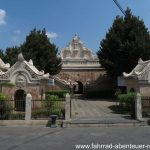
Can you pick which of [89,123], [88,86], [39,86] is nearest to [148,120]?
[89,123]

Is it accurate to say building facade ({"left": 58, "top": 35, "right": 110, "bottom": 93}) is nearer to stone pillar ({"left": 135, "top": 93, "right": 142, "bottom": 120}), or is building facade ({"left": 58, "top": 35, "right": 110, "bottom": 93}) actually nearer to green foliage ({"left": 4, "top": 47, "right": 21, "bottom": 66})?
green foliage ({"left": 4, "top": 47, "right": 21, "bottom": 66})

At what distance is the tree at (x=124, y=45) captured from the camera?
41531 mm

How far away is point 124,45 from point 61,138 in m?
28.7

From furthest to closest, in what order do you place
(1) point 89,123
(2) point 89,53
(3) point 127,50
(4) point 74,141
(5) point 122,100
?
1. (2) point 89,53
2. (3) point 127,50
3. (5) point 122,100
4. (1) point 89,123
5. (4) point 74,141

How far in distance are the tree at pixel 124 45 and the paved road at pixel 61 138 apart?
24.1 meters

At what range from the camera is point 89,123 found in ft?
63.3

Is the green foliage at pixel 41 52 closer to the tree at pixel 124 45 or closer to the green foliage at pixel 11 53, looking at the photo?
the green foliage at pixel 11 53

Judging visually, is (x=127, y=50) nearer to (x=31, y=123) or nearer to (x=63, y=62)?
(x=63, y=62)

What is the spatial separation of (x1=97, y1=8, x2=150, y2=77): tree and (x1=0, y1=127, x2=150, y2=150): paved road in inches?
948

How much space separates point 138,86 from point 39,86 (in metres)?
8.30

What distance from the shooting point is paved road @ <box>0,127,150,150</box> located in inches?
512

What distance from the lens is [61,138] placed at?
1487 centimetres

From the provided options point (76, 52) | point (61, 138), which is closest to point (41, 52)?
point (76, 52)

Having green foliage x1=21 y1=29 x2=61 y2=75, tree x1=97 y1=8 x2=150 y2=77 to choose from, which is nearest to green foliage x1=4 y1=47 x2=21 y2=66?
green foliage x1=21 y1=29 x2=61 y2=75
